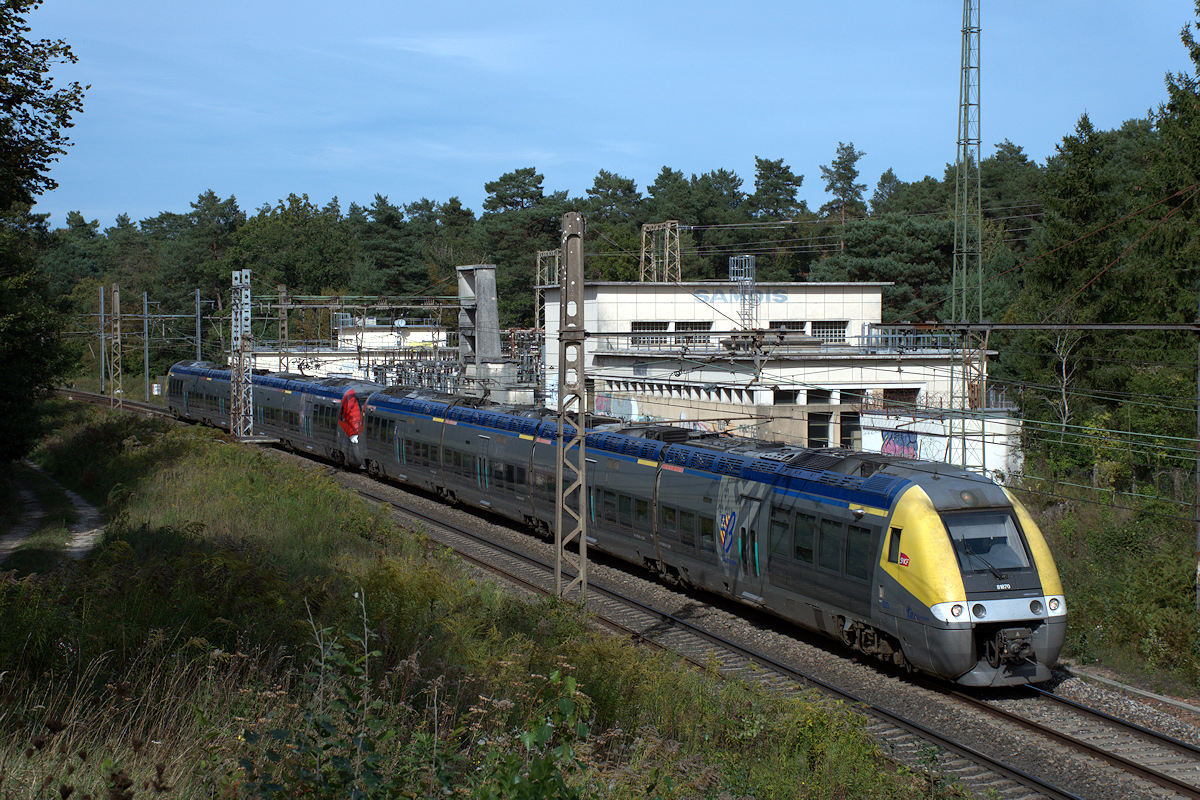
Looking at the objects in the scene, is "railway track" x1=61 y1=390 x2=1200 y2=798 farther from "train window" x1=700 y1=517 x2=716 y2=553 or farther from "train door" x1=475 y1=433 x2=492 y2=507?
"train door" x1=475 y1=433 x2=492 y2=507

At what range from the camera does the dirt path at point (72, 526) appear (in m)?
22.7

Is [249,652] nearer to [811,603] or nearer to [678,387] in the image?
[811,603]

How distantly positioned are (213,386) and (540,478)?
30013 millimetres

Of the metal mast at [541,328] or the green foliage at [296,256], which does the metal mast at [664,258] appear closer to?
the metal mast at [541,328]

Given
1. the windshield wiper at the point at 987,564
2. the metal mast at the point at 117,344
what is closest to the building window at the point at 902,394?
the windshield wiper at the point at 987,564

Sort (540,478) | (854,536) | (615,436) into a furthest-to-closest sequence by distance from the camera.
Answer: (540,478)
(615,436)
(854,536)

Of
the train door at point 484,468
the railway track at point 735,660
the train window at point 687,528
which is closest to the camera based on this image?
the railway track at point 735,660

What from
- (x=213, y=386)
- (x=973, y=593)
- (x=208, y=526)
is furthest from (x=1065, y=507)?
(x=213, y=386)

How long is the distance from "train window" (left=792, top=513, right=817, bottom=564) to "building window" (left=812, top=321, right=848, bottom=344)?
3623cm

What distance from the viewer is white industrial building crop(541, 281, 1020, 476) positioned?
30891 mm

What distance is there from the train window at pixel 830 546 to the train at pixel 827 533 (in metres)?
0.03

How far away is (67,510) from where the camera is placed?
29.1 meters

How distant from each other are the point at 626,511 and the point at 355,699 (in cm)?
1493

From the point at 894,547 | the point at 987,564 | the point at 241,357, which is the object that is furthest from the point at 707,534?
the point at 241,357
